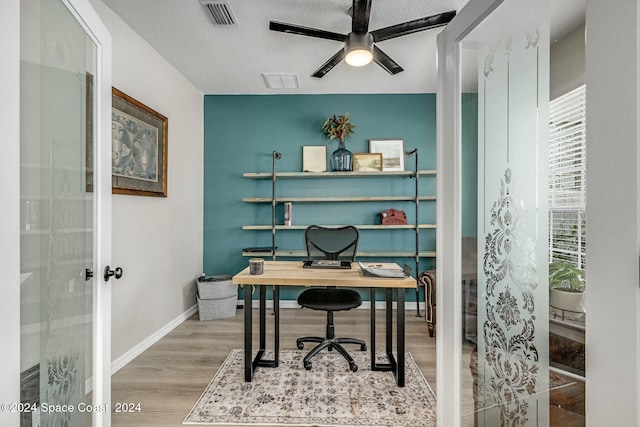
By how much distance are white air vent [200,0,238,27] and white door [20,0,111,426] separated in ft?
3.12

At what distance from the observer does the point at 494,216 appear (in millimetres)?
1140

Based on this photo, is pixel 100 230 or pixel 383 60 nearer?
pixel 100 230

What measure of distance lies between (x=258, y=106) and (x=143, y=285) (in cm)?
247

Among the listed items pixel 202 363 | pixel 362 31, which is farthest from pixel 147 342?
pixel 362 31

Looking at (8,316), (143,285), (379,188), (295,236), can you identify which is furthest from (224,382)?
(379,188)

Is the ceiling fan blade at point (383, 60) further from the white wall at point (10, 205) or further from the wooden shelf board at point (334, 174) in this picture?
the white wall at point (10, 205)

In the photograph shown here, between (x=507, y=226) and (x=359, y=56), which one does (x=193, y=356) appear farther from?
(x=359, y=56)

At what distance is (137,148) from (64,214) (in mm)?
1591

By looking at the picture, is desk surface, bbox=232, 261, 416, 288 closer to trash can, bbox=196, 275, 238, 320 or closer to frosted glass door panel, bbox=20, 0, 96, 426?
frosted glass door panel, bbox=20, 0, 96, 426

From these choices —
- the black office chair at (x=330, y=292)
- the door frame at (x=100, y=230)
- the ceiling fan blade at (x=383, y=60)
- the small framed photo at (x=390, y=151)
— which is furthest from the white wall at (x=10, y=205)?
the small framed photo at (x=390, y=151)

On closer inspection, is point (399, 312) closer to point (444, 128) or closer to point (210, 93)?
point (444, 128)

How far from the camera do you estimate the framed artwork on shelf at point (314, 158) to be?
3909mm

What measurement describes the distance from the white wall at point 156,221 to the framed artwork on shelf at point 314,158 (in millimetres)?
1326

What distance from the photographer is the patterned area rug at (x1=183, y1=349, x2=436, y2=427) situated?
1781mm
